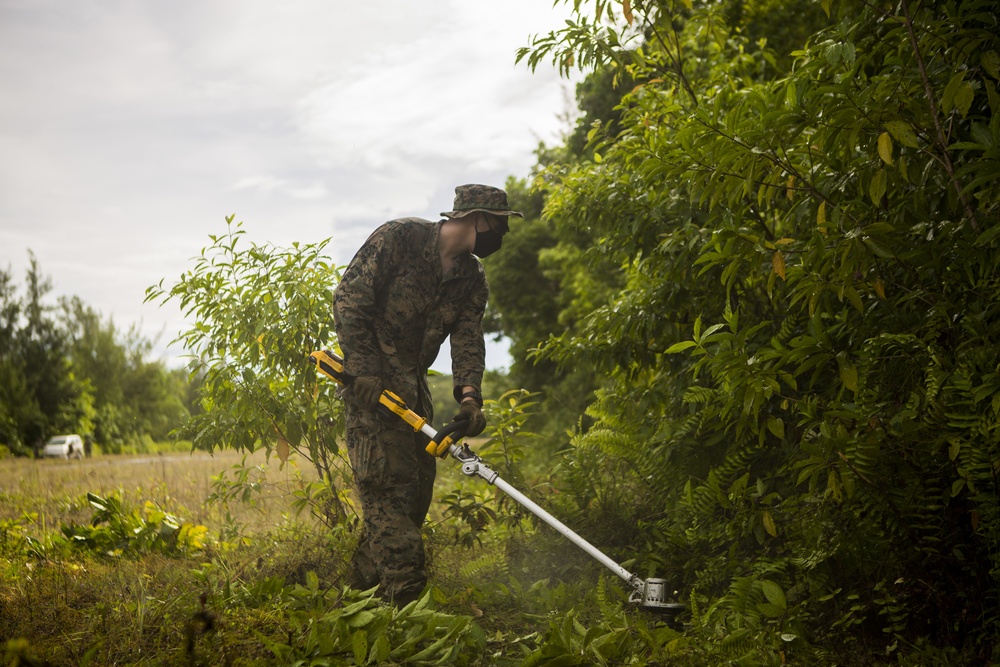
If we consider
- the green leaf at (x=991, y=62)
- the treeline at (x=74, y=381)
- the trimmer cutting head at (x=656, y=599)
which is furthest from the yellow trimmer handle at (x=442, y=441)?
the treeline at (x=74, y=381)

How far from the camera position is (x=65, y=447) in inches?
838

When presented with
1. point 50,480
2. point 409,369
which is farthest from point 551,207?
point 50,480

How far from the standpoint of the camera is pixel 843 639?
3375 mm

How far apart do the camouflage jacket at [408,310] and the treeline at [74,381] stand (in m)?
18.1

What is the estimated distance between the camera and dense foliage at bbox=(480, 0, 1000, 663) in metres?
2.97

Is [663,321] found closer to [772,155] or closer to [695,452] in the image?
[695,452]

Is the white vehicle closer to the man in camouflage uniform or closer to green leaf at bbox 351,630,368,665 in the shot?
the man in camouflage uniform

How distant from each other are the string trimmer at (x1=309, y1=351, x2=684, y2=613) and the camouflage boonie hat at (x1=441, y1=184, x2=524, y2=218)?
3.67ft

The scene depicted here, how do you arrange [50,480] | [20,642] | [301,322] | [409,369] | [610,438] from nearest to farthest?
1. [20,642]
2. [409,369]
3. [610,438]
4. [301,322]
5. [50,480]

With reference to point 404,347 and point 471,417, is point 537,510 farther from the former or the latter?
point 404,347

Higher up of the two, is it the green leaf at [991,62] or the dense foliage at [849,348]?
the green leaf at [991,62]

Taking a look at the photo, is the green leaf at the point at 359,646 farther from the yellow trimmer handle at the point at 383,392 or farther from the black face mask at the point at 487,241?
the black face mask at the point at 487,241

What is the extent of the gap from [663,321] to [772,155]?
1.47 metres

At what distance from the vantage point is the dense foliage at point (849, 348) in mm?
2975
